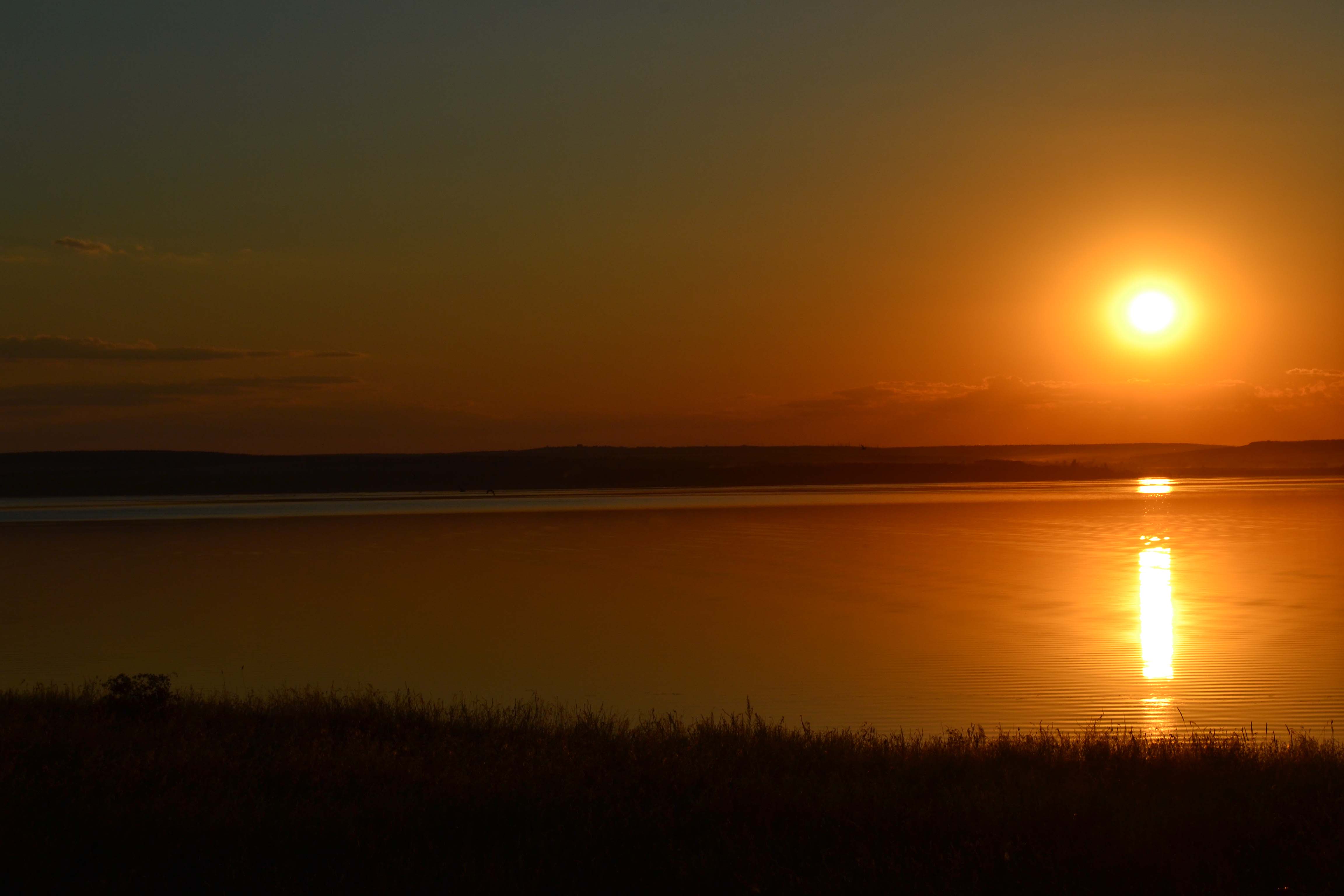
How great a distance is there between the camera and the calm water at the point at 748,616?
45.1ft

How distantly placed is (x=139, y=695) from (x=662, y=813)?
19.5 feet

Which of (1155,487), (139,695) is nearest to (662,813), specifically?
(139,695)

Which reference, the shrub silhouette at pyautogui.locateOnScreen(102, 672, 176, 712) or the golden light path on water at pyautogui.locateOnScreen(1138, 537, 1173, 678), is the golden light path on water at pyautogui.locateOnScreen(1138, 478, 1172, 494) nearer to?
the golden light path on water at pyautogui.locateOnScreen(1138, 537, 1173, 678)

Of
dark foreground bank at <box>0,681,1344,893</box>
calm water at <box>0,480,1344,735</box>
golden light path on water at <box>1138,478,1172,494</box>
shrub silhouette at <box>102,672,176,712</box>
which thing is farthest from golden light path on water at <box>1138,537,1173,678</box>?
golden light path on water at <box>1138,478,1172,494</box>

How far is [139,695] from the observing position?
10.8 m

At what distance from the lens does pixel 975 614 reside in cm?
1986

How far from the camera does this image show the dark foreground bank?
6098 millimetres

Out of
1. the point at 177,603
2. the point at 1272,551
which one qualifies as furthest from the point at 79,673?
the point at 1272,551

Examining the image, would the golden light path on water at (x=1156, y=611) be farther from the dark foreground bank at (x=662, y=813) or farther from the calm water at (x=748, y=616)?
the dark foreground bank at (x=662, y=813)

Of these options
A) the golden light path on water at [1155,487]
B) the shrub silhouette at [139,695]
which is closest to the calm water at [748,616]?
the shrub silhouette at [139,695]

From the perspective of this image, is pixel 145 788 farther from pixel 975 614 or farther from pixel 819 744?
pixel 975 614

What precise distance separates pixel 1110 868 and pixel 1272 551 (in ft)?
89.7

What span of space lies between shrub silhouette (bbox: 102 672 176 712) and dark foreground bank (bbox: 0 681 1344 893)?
885mm

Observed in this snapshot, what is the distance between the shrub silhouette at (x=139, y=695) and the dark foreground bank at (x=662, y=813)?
2.90ft
